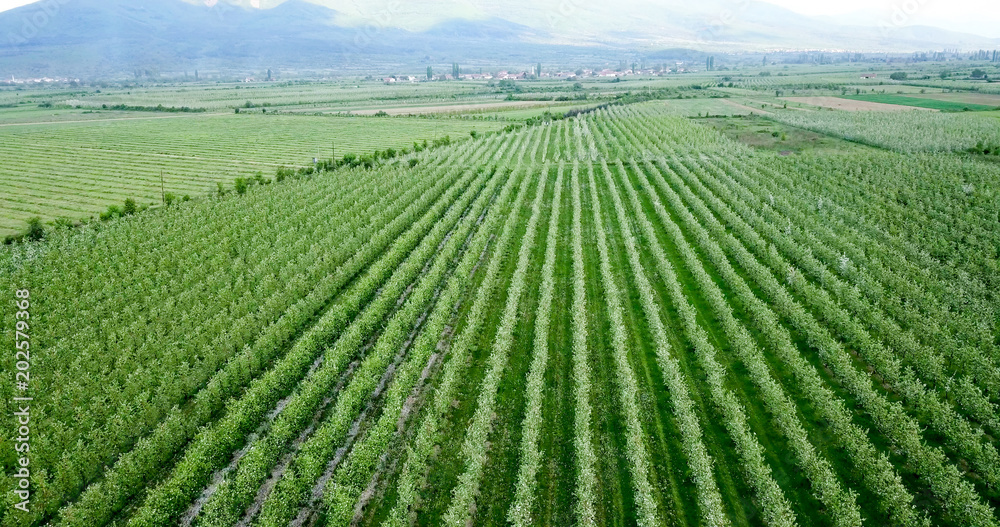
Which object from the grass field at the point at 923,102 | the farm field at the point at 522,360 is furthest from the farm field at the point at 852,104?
the farm field at the point at 522,360

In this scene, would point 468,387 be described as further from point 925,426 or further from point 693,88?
point 693,88

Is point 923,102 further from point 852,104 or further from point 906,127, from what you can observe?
point 906,127

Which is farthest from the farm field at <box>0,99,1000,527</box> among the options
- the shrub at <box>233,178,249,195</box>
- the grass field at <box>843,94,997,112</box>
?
the grass field at <box>843,94,997,112</box>

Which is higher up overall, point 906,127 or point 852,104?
point 852,104

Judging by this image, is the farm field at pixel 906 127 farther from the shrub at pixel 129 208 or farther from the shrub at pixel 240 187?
the shrub at pixel 129 208

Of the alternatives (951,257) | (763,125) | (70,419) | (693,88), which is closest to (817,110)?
(763,125)

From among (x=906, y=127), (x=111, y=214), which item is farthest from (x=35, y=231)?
(x=906, y=127)
